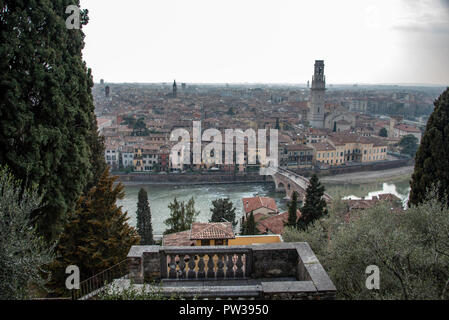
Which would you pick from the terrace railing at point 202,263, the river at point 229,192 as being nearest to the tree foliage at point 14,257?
the terrace railing at point 202,263

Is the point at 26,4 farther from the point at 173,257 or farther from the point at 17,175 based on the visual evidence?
the point at 173,257

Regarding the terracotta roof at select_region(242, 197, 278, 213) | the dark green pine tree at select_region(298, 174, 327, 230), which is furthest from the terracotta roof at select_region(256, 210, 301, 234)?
the terracotta roof at select_region(242, 197, 278, 213)

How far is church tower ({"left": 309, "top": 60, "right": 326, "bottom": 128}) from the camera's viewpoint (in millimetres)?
30938

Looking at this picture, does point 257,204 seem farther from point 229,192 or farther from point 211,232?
point 211,232

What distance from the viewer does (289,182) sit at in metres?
17.8

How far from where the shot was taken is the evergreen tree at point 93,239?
3643 mm

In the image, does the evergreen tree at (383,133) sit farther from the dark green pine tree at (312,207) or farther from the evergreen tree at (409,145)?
the dark green pine tree at (312,207)

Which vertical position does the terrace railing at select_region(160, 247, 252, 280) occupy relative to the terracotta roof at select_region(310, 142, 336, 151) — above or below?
above

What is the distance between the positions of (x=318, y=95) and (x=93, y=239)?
30670 mm

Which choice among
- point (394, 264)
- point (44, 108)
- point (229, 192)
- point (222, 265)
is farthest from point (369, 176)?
point (222, 265)

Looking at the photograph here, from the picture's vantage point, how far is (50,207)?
3.27 m

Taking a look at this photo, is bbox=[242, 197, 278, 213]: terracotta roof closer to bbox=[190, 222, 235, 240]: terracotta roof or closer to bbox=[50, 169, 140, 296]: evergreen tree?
bbox=[190, 222, 235, 240]: terracotta roof

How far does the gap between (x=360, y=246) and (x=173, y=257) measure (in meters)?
1.09

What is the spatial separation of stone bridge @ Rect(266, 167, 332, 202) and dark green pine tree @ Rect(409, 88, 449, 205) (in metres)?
10.6
